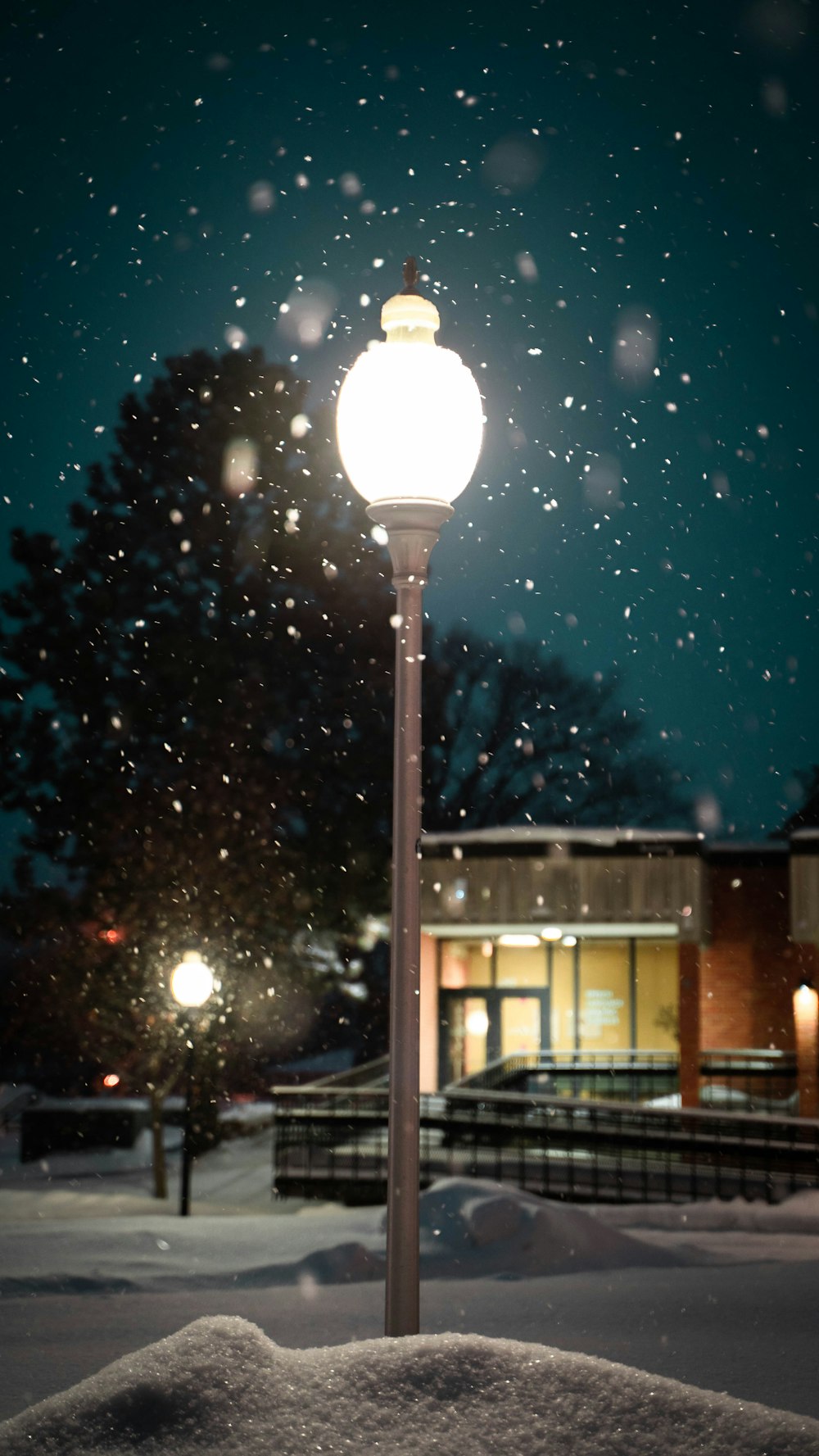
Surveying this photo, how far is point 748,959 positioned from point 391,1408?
90.8ft

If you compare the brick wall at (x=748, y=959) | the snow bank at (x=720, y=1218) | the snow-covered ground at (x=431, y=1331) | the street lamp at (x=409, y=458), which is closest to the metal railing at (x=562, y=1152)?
the snow-covered ground at (x=431, y=1331)

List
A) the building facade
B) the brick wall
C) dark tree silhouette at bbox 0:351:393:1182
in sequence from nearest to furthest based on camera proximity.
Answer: dark tree silhouette at bbox 0:351:393:1182 → the building facade → the brick wall

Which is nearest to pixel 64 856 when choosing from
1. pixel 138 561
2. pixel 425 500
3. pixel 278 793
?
pixel 278 793

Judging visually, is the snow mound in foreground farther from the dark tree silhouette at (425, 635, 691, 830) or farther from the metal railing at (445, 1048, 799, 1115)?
the dark tree silhouette at (425, 635, 691, 830)

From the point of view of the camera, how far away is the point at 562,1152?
21.3 meters

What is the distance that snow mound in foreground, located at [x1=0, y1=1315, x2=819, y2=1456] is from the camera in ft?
11.0

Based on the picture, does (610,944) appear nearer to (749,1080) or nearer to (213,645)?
(749,1080)

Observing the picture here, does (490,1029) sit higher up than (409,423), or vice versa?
(409,423)

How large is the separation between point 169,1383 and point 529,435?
99.6 m

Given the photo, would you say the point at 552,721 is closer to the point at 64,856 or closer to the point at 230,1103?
the point at 230,1103

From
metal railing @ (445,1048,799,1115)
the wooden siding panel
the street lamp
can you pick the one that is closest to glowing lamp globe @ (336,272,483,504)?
the street lamp

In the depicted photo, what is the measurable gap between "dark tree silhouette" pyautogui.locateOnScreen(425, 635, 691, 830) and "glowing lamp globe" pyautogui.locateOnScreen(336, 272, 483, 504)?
→ 3653 cm

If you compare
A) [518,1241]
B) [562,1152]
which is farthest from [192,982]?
[518,1241]

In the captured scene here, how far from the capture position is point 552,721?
139ft
